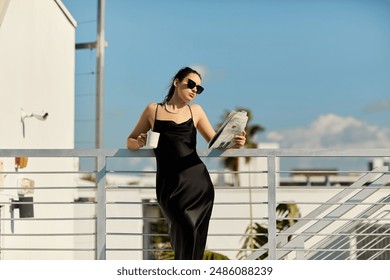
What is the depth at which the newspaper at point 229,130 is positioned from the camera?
14.7 feet

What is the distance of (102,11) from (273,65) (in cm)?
1681

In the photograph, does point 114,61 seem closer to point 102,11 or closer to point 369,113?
point 102,11

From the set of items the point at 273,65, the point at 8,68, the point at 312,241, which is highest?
the point at 273,65

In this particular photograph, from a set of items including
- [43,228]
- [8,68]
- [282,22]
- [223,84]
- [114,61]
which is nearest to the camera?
[8,68]

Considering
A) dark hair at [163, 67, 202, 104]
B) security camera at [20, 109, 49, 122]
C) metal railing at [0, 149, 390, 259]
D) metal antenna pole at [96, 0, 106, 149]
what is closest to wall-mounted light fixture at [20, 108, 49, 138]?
security camera at [20, 109, 49, 122]

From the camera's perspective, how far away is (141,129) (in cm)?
484

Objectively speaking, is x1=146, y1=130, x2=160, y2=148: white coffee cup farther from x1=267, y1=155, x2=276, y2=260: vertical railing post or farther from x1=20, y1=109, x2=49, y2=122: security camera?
x1=20, y1=109, x2=49, y2=122: security camera

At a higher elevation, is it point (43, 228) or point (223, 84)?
point (223, 84)

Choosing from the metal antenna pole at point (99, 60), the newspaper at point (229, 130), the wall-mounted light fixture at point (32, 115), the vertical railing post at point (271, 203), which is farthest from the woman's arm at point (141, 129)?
the metal antenna pole at point (99, 60)

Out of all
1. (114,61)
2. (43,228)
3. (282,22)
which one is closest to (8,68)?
(43,228)

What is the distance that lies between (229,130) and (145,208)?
574 inches

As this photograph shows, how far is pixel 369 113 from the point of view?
31312 mm

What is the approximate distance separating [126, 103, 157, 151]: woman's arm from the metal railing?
0.08 metres
